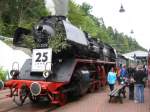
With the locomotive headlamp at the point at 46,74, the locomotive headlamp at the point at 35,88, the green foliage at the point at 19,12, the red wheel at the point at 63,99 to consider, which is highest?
the green foliage at the point at 19,12

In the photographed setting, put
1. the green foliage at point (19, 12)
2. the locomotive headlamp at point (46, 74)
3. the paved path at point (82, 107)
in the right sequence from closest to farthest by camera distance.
→ the paved path at point (82, 107), the locomotive headlamp at point (46, 74), the green foliage at point (19, 12)

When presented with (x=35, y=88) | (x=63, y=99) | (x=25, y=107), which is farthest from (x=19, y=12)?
(x=35, y=88)

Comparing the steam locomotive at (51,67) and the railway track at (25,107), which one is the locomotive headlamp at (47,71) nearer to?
the steam locomotive at (51,67)

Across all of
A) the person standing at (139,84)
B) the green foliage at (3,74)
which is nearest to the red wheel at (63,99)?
the person standing at (139,84)

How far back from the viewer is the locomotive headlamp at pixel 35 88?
553 inches

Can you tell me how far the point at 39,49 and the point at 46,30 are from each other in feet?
2.89

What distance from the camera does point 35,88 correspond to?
46.3ft

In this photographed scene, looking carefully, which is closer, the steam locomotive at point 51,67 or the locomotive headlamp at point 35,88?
the locomotive headlamp at point 35,88

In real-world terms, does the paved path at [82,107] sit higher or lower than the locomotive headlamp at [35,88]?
lower

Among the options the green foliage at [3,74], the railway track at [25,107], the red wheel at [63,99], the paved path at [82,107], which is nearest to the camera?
the railway track at [25,107]

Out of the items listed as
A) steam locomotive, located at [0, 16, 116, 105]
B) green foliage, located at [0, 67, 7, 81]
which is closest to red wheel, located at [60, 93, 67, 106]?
steam locomotive, located at [0, 16, 116, 105]

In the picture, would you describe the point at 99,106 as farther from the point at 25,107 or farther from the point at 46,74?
the point at 25,107

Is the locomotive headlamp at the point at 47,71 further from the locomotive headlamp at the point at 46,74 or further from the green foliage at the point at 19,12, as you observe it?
the green foliage at the point at 19,12

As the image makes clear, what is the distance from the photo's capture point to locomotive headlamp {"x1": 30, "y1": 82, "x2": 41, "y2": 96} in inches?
553
